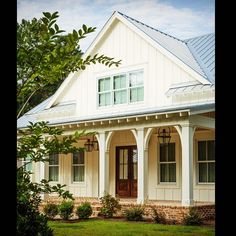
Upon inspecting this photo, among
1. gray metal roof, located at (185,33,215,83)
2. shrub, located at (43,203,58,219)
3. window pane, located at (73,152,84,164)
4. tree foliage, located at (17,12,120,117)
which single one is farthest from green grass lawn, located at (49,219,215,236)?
tree foliage, located at (17,12,120,117)

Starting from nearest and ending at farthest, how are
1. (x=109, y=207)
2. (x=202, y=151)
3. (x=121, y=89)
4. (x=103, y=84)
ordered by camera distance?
(x=109, y=207) < (x=202, y=151) < (x=121, y=89) < (x=103, y=84)

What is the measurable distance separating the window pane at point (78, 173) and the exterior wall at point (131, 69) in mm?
1733

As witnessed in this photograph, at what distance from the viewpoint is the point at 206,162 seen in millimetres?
10930

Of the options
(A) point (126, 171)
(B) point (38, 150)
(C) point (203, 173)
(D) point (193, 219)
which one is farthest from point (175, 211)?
(B) point (38, 150)

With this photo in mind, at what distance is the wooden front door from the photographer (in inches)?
495

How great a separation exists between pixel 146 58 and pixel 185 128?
9.59ft

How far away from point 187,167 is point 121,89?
3.59m

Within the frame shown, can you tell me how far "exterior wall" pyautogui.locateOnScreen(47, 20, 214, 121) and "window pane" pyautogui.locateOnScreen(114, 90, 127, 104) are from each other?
0.46 feet

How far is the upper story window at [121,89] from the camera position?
39.2ft

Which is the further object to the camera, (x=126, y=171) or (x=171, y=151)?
(x=126, y=171)

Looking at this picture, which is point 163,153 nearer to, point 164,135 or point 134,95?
point 164,135

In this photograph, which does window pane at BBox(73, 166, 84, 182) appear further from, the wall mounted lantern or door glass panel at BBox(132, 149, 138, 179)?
the wall mounted lantern

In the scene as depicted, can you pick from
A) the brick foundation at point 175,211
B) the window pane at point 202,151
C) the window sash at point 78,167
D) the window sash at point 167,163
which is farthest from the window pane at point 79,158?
the window pane at point 202,151

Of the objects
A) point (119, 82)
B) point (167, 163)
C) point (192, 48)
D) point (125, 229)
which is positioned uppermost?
point (192, 48)
